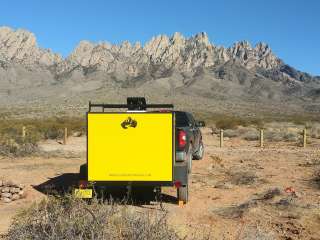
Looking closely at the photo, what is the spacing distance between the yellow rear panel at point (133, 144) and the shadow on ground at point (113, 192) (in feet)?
1.94

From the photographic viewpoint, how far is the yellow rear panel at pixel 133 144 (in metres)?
9.55

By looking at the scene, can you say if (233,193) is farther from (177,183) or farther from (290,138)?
(290,138)

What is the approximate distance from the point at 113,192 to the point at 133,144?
2549mm

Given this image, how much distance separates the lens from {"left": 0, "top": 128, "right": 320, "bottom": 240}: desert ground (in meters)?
8.34

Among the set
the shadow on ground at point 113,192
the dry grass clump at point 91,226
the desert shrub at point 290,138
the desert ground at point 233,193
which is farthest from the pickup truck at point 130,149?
the desert shrub at point 290,138

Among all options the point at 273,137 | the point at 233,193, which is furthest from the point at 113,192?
the point at 273,137

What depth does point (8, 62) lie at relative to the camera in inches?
7746

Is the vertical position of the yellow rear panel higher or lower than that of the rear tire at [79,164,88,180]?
higher

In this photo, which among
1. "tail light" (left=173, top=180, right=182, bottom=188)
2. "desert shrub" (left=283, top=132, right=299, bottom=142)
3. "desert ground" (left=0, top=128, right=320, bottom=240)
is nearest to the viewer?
"desert ground" (left=0, top=128, right=320, bottom=240)

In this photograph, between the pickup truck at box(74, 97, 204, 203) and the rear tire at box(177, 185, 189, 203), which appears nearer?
the pickup truck at box(74, 97, 204, 203)

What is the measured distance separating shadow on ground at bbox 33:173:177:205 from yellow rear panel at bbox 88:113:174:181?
0.59 m

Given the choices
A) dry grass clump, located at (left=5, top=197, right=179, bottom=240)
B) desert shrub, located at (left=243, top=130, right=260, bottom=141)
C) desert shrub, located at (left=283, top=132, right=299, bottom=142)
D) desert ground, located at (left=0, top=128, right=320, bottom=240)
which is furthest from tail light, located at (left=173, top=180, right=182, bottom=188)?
desert shrub, located at (left=243, top=130, right=260, bottom=141)

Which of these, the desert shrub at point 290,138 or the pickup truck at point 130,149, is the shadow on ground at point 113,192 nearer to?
the pickup truck at point 130,149

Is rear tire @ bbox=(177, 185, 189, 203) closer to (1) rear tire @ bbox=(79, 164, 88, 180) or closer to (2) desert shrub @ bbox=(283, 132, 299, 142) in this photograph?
(1) rear tire @ bbox=(79, 164, 88, 180)
